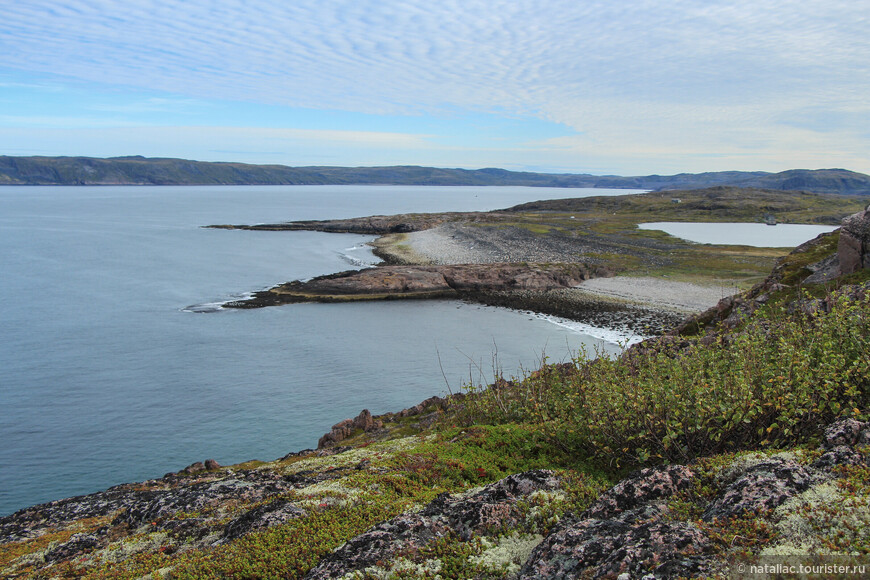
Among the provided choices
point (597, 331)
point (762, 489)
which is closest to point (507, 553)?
point (762, 489)

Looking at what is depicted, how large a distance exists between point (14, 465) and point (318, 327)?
2775 cm

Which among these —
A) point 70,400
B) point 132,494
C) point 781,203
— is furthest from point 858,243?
point 781,203

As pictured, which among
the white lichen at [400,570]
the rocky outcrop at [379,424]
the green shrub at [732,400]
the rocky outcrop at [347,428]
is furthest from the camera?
the rocky outcrop at [347,428]

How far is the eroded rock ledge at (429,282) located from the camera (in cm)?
6356

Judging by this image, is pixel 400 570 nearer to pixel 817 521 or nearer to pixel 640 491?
pixel 640 491

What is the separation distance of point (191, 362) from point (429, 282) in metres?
33.8

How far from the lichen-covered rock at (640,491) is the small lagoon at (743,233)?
331 ft

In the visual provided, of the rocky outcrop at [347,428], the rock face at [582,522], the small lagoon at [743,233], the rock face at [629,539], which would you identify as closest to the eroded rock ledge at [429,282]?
the rocky outcrop at [347,428]

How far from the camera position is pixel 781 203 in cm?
17088

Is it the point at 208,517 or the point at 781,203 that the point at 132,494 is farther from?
the point at 781,203

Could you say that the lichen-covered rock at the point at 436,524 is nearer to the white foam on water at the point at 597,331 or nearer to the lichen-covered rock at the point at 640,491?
the lichen-covered rock at the point at 640,491

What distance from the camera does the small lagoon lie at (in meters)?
100

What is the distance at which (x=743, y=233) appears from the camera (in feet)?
388

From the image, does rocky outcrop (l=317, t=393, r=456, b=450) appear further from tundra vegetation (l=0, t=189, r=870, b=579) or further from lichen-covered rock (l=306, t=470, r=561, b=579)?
lichen-covered rock (l=306, t=470, r=561, b=579)
